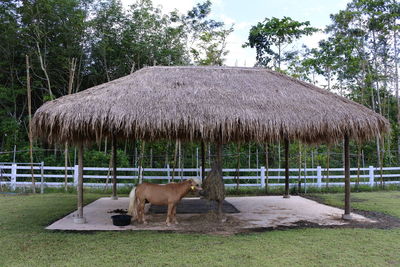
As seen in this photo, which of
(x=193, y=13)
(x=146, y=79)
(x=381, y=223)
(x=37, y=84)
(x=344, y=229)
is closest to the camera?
(x=344, y=229)

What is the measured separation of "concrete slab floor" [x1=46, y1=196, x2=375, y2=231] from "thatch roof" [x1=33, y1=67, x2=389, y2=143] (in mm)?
1527

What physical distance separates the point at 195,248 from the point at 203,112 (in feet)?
7.07

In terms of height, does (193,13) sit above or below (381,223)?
above

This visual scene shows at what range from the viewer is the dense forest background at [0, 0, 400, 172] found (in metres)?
13.6

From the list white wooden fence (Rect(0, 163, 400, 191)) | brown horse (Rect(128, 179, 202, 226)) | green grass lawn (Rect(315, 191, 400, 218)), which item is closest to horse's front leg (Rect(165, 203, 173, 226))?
brown horse (Rect(128, 179, 202, 226))

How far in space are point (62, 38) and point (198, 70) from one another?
30.7 ft

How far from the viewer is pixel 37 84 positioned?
14.4 metres

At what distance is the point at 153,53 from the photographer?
1469 centimetres

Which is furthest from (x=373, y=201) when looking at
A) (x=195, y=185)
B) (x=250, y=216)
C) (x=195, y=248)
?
(x=195, y=248)

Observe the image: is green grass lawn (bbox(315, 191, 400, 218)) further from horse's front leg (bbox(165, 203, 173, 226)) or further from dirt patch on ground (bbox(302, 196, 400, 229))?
horse's front leg (bbox(165, 203, 173, 226))

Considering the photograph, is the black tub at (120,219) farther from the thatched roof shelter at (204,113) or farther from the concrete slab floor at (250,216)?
the thatched roof shelter at (204,113)

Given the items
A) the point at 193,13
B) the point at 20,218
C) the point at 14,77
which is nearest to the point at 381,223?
the point at 20,218

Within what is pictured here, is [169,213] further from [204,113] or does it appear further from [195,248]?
[204,113]

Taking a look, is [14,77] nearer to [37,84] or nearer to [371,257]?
[37,84]
